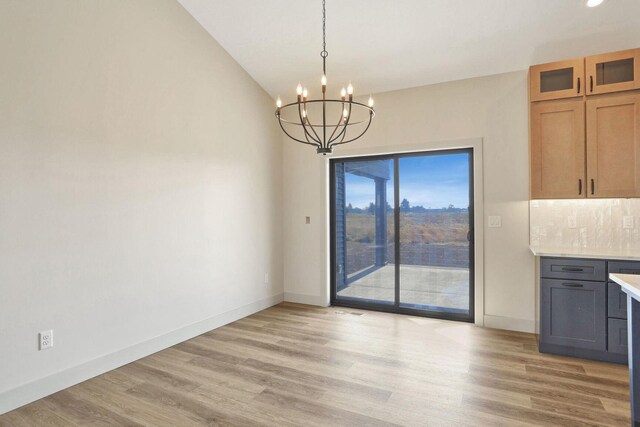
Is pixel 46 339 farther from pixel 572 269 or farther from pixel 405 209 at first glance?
pixel 572 269

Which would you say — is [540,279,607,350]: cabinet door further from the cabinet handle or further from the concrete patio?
the concrete patio

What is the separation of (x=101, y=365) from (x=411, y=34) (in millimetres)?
4101

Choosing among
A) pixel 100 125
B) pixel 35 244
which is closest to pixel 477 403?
pixel 35 244

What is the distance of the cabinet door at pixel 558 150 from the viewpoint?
337 centimetres

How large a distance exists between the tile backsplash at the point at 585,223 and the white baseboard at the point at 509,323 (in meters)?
0.85

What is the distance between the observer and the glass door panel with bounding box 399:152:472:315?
169 inches

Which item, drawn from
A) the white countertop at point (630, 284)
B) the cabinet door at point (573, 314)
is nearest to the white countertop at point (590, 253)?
the cabinet door at point (573, 314)

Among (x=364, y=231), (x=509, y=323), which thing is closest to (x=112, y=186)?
(x=364, y=231)

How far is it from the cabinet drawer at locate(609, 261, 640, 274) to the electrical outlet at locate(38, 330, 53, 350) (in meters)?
4.42

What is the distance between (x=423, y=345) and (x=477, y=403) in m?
1.06

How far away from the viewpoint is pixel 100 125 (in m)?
2.92

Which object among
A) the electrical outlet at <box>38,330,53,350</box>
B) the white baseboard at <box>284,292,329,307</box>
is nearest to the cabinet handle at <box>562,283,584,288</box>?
the white baseboard at <box>284,292,329,307</box>

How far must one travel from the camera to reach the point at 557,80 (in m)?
3.48

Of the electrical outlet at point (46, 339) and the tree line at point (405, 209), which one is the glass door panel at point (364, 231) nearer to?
the tree line at point (405, 209)
